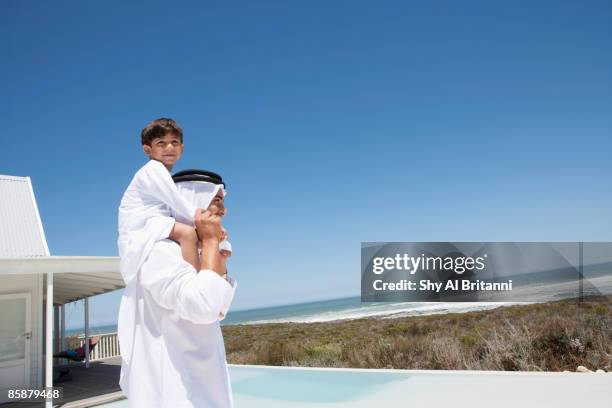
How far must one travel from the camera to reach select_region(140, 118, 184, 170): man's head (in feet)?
4.87

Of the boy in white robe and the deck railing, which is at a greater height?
the boy in white robe

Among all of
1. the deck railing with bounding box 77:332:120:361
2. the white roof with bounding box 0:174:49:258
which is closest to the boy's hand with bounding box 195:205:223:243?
the white roof with bounding box 0:174:49:258

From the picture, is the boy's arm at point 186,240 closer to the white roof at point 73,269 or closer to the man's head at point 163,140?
the man's head at point 163,140

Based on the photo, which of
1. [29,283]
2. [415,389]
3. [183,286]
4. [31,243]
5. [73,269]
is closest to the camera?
[183,286]

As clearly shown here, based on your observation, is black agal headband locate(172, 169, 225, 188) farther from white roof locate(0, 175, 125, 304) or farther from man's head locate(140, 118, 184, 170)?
white roof locate(0, 175, 125, 304)

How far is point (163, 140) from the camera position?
4.89ft

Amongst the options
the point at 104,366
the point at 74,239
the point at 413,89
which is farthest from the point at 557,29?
the point at 74,239

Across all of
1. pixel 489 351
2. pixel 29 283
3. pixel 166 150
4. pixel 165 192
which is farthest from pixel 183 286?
pixel 489 351

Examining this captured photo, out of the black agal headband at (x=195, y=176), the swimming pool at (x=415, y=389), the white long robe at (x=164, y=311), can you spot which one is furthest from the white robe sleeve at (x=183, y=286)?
the swimming pool at (x=415, y=389)

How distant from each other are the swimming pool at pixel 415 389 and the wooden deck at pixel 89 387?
38 cm

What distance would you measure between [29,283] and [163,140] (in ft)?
28.4

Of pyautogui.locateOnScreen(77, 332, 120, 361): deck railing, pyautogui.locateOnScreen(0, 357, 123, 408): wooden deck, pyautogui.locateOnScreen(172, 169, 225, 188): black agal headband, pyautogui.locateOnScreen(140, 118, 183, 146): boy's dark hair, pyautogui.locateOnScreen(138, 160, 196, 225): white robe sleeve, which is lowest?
pyautogui.locateOnScreen(77, 332, 120, 361): deck railing

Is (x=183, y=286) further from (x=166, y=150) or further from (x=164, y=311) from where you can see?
(x=166, y=150)

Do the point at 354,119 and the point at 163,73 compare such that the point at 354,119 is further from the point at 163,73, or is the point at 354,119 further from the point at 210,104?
the point at 163,73
